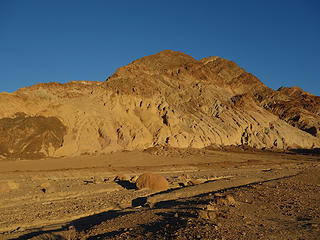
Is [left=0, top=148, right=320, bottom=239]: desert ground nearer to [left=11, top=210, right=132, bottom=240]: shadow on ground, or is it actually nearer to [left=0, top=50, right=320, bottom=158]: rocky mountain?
[left=11, top=210, right=132, bottom=240]: shadow on ground

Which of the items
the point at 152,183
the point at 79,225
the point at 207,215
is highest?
the point at 207,215

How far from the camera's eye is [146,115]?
30.9 m

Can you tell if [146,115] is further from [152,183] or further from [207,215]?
[207,215]

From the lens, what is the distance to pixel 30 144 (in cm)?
2164

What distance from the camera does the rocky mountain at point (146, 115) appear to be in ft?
75.5

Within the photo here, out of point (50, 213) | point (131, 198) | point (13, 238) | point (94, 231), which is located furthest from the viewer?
point (131, 198)

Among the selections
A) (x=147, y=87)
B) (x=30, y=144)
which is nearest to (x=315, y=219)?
(x=30, y=144)

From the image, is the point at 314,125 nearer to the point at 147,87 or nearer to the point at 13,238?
the point at 147,87

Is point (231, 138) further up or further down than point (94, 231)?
further up

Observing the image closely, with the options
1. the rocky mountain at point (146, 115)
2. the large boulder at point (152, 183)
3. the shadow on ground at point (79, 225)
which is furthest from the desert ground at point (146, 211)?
the rocky mountain at point (146, 115)

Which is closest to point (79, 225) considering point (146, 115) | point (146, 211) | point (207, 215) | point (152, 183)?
point (146, 211)

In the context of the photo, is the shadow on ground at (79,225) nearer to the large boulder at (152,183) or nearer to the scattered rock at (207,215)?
the scattered rock at (207,215)

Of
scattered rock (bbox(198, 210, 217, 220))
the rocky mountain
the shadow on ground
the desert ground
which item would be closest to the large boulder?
the desert ground

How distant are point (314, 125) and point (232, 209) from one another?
46429 mm
